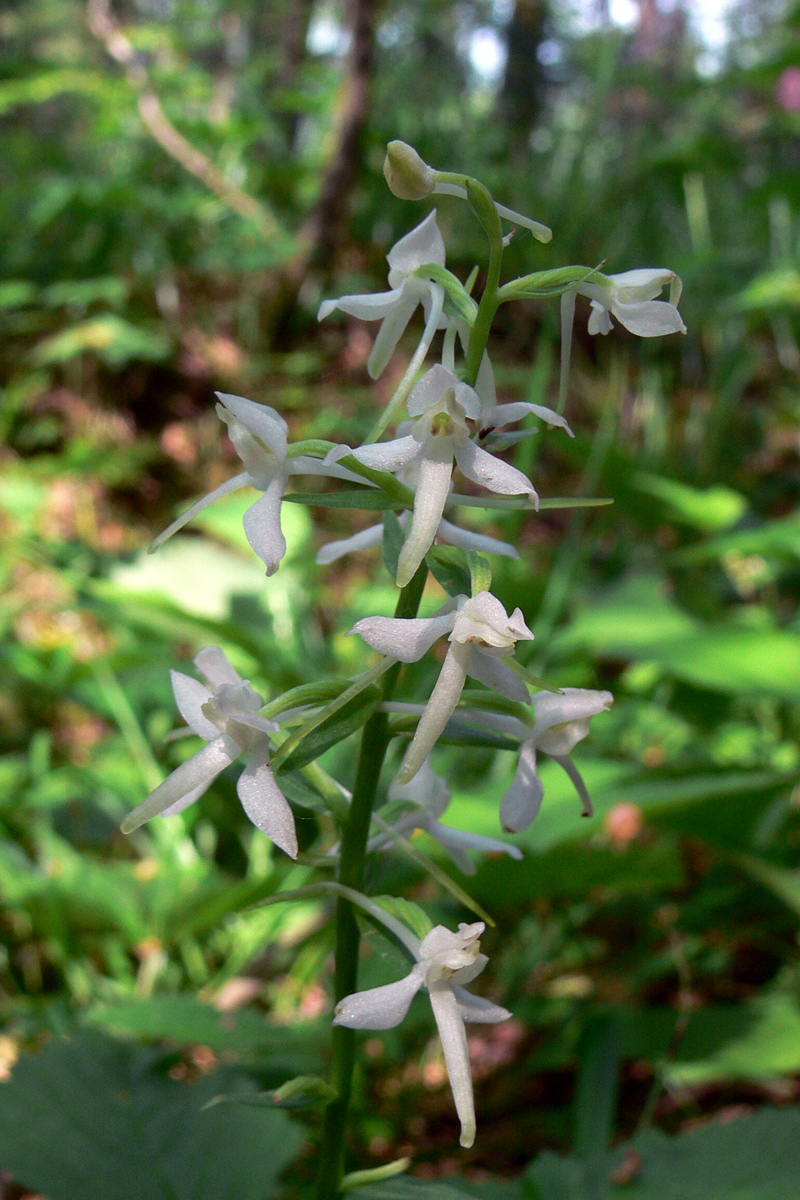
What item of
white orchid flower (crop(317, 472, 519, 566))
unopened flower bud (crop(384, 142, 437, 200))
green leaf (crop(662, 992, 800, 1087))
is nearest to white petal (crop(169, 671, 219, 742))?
white orchid flower (crop(317, 472, 519, 566))

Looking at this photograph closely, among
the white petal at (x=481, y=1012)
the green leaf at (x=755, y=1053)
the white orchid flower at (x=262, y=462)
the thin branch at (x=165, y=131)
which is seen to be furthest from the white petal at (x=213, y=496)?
the thin branch at (x=165, y=131)

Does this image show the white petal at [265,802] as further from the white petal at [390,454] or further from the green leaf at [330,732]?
the white petal at [390,454]

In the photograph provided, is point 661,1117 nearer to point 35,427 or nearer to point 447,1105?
point 447,1105

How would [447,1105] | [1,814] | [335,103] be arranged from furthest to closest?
[335,103] → [1,814] → [447,1105]

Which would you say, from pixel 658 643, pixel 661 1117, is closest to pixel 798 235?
pixel 658 643

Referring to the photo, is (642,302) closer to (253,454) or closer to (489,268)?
(489,268)

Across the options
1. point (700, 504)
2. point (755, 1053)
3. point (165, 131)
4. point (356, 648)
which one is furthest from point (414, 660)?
point (165, 131)
